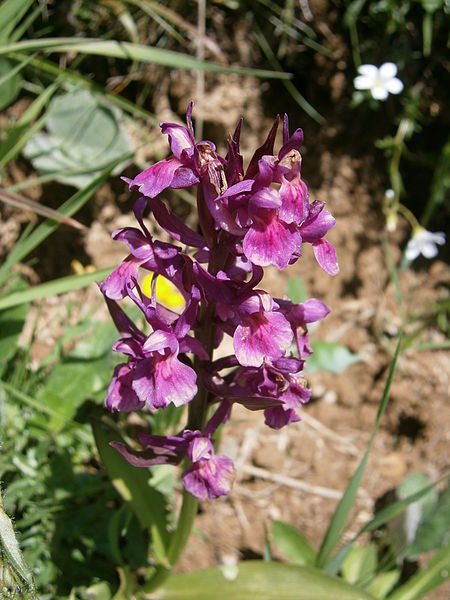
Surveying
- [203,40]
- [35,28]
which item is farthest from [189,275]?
[35,28]

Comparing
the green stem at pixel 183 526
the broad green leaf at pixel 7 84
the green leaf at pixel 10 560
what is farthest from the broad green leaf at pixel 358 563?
the broad green leaf at pixel 7 84

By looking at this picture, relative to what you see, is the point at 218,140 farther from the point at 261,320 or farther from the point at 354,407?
the point at 261,320

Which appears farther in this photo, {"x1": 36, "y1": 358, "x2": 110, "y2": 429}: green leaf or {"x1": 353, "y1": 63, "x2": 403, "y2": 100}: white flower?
{"x1": 353, "y1": 63, "x2": 403, "y2": 100}: white flower

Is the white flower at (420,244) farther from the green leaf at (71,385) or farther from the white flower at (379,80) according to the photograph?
the green leaf at (71,385)

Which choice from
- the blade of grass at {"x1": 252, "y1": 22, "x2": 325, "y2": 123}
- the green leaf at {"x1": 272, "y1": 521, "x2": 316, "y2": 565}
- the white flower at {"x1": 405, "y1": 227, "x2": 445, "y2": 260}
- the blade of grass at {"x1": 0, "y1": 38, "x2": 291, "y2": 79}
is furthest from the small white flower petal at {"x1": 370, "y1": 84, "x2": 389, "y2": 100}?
the green leaf at {"x1": 272, "y1": 521, "x2": 316, "y2": 565}

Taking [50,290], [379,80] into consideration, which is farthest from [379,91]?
[50,290]

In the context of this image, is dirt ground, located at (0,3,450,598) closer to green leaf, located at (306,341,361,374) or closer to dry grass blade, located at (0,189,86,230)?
green leaf, located at (306,341,361,374)
